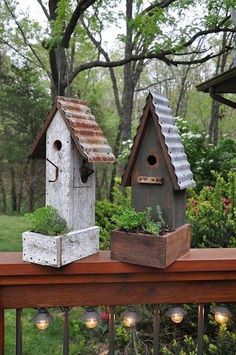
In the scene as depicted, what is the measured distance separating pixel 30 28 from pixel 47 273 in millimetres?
8768

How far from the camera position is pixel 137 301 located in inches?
55.6

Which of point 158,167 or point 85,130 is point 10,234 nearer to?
point 85,130

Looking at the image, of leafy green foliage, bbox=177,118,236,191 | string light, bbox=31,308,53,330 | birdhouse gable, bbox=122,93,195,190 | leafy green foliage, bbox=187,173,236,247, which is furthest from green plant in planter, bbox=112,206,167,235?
leafy green foliage, bbox=177,118,236,191

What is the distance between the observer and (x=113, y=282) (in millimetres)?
1389

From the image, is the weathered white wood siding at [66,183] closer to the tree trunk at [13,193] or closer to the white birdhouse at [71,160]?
the white birdhouse at [71,160]

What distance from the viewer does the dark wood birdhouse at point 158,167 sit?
1.33m

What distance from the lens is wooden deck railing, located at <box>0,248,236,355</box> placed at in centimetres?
133

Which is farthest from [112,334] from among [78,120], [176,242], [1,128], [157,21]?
[1,128]

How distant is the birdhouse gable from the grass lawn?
4551 mm

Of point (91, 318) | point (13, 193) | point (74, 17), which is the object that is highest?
point (74, 17)

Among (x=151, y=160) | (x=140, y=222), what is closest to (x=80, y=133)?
(x=151, y=160)

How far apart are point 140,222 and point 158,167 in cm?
21

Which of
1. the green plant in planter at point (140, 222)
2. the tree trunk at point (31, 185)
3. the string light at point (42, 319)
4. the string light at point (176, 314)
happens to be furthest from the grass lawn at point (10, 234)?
the green plant in planter at point (140, 222)

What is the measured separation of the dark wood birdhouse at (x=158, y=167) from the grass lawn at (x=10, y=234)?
4.54 meters
